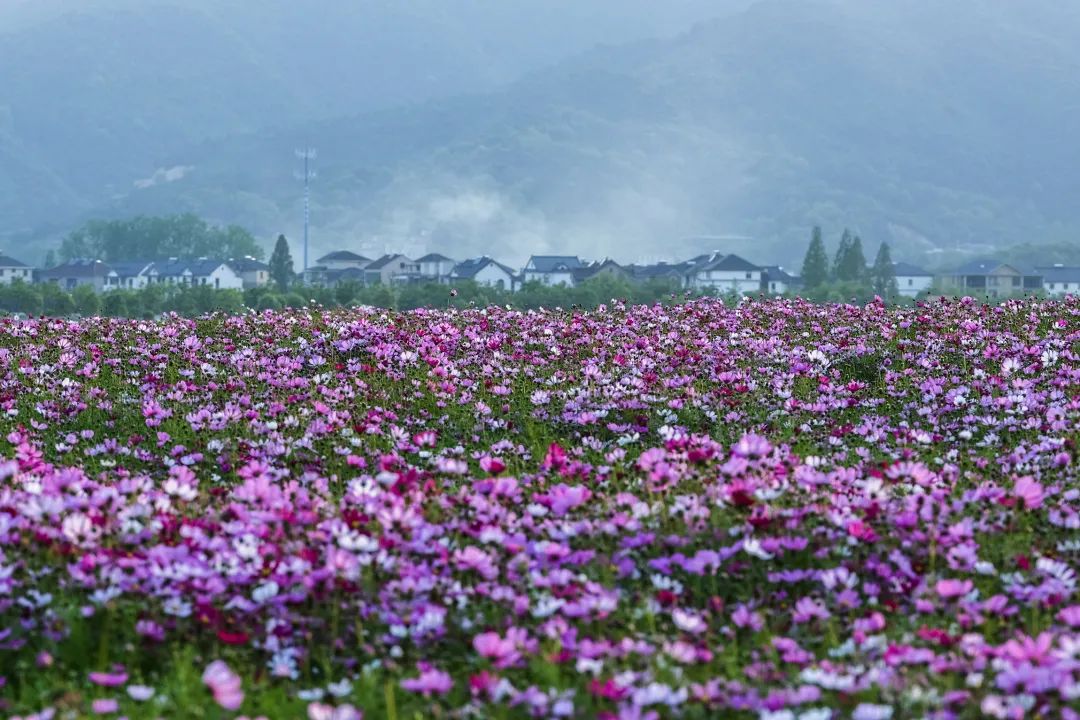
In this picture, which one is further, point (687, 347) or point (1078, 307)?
point (1078, 307)

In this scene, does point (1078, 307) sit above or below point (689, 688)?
above

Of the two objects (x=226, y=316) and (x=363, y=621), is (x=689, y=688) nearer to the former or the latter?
(x=363, y=621)

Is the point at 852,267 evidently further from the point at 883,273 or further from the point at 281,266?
the point at 281,266

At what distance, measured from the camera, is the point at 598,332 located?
55.9 feet

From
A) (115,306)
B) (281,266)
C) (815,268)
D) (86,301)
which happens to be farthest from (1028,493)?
(281,266)

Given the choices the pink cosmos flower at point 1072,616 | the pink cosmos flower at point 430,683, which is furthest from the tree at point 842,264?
the pink cosmos flower at point 430,683

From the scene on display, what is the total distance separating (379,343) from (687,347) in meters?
3.73

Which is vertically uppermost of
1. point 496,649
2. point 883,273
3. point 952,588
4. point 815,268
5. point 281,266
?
point 281,266

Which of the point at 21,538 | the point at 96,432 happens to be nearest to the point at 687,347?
the point at 96,432

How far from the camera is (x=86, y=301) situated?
118m

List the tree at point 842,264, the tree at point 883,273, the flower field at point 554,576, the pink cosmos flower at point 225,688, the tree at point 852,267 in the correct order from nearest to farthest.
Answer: the pink cosmos flower at point 225,688 < the flower field at point 554,576 < the tree at point 852,267 < the tree at point 842,264 < the tree at point 883,273

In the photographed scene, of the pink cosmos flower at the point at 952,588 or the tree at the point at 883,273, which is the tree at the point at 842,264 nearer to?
the tree at the point at 883,273

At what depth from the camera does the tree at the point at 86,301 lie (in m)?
115

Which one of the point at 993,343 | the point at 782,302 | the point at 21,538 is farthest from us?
the point at 782,302
